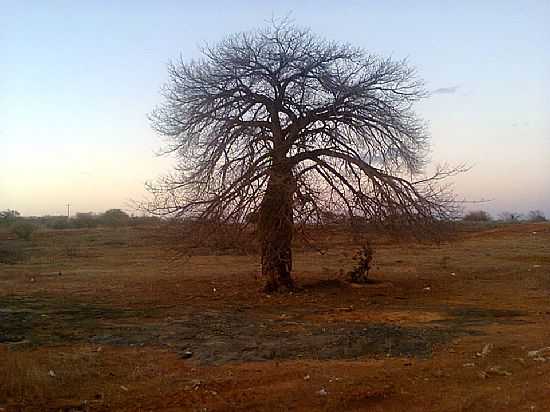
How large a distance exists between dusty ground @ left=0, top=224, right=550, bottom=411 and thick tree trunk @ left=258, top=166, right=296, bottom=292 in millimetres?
776

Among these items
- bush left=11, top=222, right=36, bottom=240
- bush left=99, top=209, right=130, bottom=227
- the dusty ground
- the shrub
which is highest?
bush left=99, top=209, right=130, bottom=227

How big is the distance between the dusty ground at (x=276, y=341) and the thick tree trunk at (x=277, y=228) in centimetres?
78

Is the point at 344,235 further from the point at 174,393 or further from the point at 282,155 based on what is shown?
the point at 174,393

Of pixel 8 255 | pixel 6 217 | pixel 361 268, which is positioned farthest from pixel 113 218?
pixel 361 268

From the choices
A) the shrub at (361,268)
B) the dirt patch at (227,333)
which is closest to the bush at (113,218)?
the shrub at (361,268)

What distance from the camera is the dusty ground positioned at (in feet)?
26.5

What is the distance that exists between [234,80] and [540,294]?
9.78m

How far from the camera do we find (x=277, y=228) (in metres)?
17.4

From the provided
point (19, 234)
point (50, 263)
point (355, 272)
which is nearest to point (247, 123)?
point (355, 272)

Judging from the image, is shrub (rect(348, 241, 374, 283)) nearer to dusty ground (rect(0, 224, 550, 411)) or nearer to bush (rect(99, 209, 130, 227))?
dusty ground (rect(0, 224, 550, 411))

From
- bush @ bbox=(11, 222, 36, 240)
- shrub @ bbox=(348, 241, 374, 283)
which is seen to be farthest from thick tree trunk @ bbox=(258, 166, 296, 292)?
bush @ bbox=(11, 222, 36, 240)

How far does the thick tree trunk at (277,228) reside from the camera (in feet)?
54.6

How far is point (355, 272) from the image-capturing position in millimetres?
20406

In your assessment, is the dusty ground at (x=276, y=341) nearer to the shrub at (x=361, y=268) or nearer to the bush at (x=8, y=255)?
the shrub at (x=361, y=268)
